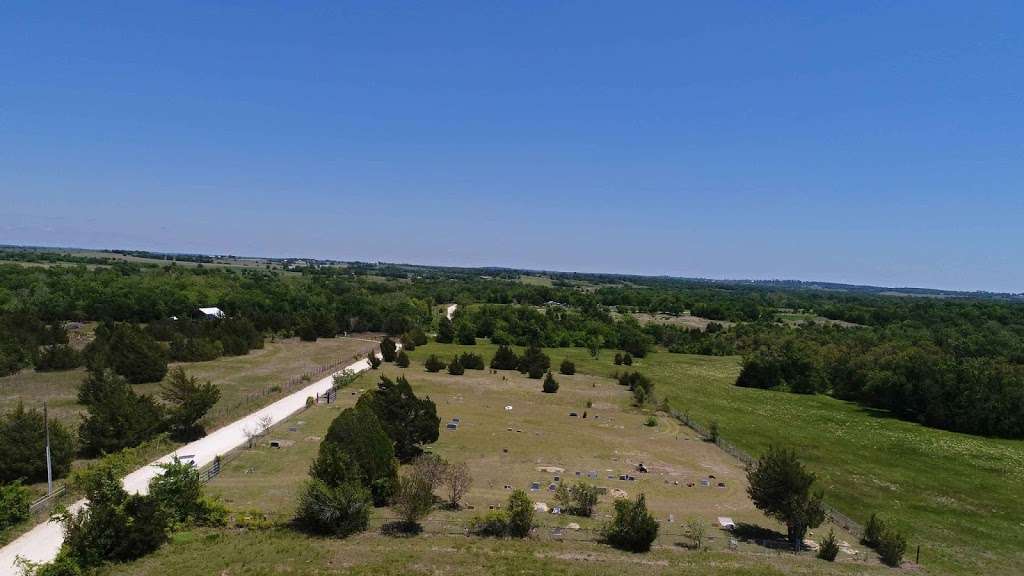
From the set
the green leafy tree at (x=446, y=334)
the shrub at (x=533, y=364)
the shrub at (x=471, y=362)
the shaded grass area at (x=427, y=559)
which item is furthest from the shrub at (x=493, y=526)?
the green leafy tree at (x=446, y=334)

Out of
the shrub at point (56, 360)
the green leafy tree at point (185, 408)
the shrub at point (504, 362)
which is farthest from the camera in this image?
the shrub at point (504, 362)

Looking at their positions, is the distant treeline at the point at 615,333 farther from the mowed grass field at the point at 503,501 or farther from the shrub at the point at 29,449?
the shrub at the point at 29,449

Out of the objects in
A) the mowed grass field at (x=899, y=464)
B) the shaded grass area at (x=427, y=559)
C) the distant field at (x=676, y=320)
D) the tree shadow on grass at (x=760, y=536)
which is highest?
the distant field at (x=676, y=320)

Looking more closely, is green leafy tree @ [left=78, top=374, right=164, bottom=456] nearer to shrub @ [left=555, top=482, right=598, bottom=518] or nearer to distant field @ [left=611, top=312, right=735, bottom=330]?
shrub @ [left=555, top=482, right=598, bottom=518]

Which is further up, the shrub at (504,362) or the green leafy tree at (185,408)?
the green leafy tree at (185,408)

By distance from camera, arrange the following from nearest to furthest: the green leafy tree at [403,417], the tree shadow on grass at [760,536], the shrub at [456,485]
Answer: the tree shadow on grass at [760,536] → the shrub at [456,485] → the green leafy tree at [403,417]

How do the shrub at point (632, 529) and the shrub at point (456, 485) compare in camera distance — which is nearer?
the shrub at point (632, 529)
